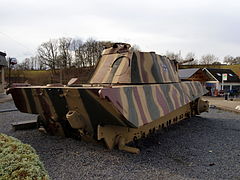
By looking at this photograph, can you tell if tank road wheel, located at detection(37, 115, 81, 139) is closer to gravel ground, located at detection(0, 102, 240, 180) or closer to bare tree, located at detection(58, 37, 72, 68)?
gravel ground, located at detection(0, 102, 240, 180)

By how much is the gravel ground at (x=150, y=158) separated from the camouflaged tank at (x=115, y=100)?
32 cm

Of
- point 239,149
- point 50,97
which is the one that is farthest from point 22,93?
point 239,149

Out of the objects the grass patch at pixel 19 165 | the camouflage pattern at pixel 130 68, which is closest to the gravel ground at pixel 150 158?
the grass patch at pixel 19 165

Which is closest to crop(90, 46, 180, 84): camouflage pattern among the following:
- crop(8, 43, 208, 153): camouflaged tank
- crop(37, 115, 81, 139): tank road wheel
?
crop(8, 43, 208, 153): camouflaged tank

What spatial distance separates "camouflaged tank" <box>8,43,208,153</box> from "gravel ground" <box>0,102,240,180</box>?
32 cm

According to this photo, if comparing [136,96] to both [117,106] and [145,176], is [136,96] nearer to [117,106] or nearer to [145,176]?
[117,106]

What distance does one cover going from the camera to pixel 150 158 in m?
4.43

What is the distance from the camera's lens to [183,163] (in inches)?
166

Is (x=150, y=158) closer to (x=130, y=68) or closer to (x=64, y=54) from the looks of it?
(x=130, y=68)

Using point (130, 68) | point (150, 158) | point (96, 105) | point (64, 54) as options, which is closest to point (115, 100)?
point (96, 105)

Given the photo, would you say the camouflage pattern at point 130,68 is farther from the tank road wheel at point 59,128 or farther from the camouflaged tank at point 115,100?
the tank road wheel at point 59,128

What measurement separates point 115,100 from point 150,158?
1.66m

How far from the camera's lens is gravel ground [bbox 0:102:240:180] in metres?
3.69

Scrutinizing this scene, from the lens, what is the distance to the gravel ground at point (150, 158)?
12.1 ft
